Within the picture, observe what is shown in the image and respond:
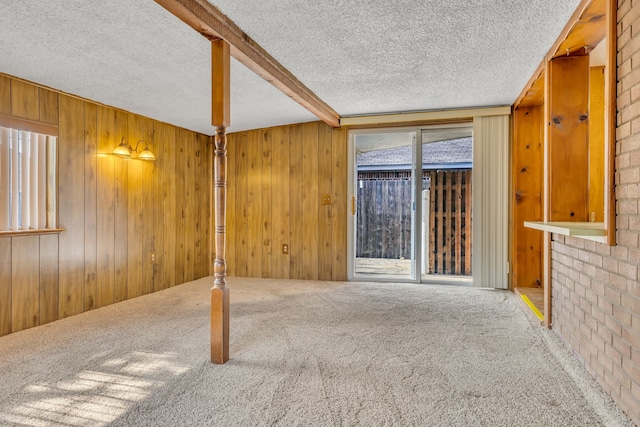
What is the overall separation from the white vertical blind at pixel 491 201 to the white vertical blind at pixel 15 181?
4.57 m

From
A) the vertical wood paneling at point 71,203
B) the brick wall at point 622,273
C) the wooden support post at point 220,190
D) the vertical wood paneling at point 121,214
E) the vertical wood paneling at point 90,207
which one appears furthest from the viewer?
the vertical wood paneling at point 121,214

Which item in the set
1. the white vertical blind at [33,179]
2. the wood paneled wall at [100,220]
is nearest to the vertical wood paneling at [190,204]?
the wood paneled wall at [100,220]

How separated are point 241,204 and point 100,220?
79.3 inches

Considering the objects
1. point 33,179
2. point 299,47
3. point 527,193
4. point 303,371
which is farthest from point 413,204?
point 33,179

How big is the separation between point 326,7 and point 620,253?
6.66 ft

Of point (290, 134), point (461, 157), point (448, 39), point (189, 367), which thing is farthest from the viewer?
point (461, 157)

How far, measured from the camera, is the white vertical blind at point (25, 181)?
3.19 meters

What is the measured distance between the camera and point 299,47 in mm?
2883

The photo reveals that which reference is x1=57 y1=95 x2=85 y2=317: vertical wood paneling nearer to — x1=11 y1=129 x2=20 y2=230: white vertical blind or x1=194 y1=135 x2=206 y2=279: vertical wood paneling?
x1=11 y1=129 x2=20 y2=230: white vertical blind

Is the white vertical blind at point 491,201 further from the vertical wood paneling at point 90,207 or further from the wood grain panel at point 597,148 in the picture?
the vertical wood paneling at point 90,207

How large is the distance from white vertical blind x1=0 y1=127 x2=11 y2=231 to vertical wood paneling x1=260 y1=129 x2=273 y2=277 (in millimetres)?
2941

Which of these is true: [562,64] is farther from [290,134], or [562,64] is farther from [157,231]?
[157,231]

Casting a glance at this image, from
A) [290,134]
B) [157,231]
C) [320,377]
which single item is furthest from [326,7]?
[157,231]

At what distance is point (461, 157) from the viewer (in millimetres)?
7234
